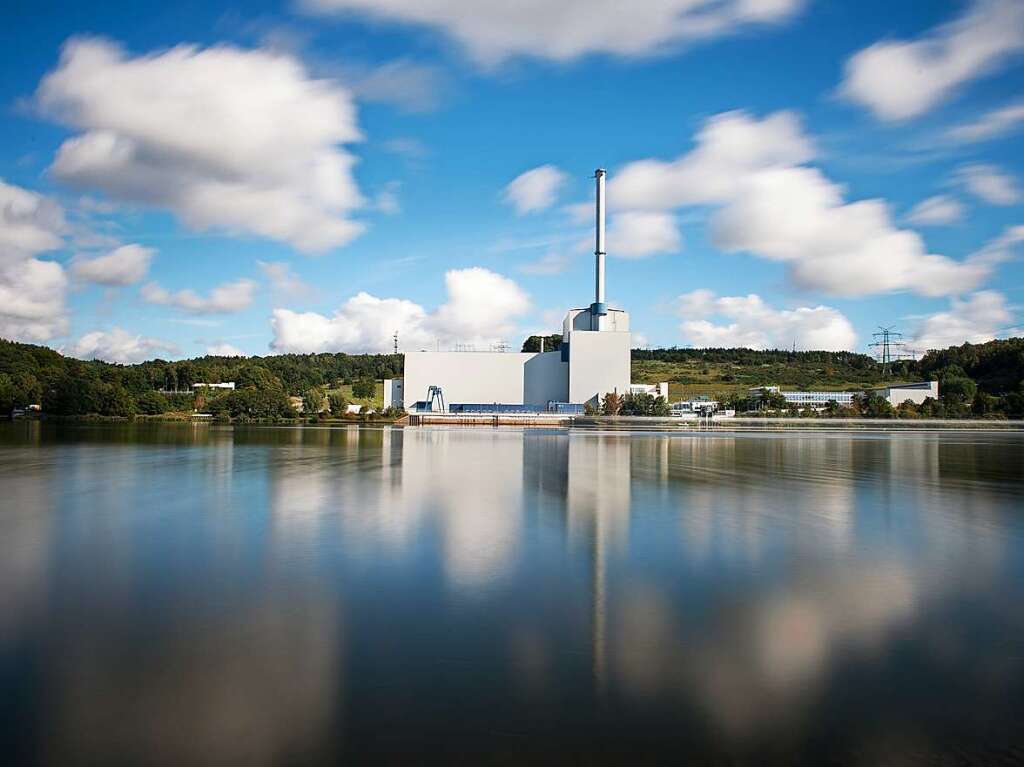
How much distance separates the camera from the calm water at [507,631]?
3672 mm

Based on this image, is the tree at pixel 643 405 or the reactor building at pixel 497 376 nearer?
the tree at pixel 643 405

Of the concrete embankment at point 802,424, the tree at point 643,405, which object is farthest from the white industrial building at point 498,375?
the concrete embankment at point 802,424

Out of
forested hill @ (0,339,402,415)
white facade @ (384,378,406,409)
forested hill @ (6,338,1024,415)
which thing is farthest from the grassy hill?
forested hill @ (0,339,402,415)

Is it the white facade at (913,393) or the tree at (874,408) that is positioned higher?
the white facade at (913,393)

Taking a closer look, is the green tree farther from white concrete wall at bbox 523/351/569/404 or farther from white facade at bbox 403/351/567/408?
white concrete wall at bbox 523/351/569/404

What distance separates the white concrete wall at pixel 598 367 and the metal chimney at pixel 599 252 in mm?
2292

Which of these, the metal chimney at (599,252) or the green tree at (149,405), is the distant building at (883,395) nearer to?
the metal chimney at (599,252)

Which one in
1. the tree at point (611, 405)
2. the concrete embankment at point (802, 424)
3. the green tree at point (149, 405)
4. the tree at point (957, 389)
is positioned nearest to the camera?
the concrete embankment at point (802, 424)

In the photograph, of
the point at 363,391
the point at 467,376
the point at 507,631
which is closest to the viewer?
the point at 507,631

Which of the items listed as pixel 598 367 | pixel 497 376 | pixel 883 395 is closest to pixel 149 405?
pixel 497 376

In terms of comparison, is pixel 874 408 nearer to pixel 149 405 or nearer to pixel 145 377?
pixel 149 405

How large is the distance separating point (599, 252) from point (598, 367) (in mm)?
8416

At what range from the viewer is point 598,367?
53250 mm

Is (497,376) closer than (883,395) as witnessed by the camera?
Yes
